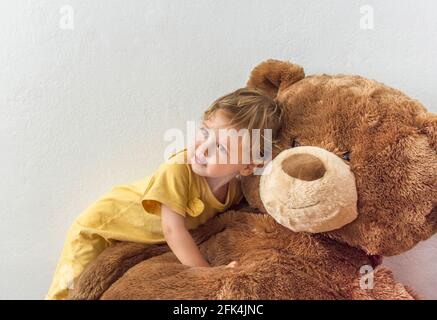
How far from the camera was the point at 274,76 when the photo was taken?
876 mm

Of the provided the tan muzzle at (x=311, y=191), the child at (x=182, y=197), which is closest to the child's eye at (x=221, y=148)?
the child at (x=182, y=197)

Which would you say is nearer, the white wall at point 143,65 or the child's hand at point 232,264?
the child's hand at point 232,264

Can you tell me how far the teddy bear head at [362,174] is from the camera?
71cm

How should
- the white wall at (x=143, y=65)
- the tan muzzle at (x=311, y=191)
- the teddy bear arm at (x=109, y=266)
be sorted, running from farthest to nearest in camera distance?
1. the white wall at (x=143, y=65)
2. the teddy bear arm at (x=109, y=266)
3. the tan muzzle at (x=311, y=191)

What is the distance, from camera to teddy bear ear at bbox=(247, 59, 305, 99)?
0.87 meters

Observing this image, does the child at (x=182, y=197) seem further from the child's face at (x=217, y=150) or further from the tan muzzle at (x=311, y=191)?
the tan muzzle at (x=311, y=191)

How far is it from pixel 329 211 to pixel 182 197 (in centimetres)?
26

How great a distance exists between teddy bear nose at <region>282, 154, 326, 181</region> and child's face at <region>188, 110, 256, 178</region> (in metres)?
0.13

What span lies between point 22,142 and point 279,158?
0.53 meters

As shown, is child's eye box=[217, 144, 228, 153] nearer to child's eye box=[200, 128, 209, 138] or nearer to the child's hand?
child's eye box=[200, 128, 209, 138]

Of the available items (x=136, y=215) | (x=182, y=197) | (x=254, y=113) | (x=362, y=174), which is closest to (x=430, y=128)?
(x=362, y=174)

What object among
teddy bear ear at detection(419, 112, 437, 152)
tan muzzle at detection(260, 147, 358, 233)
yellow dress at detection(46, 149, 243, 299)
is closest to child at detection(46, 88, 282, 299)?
yellow dress at detection(46, 149, 243, 299)

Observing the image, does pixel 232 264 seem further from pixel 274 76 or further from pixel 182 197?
pixel 274 76

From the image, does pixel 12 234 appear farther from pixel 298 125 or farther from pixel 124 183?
pixel 298 125
